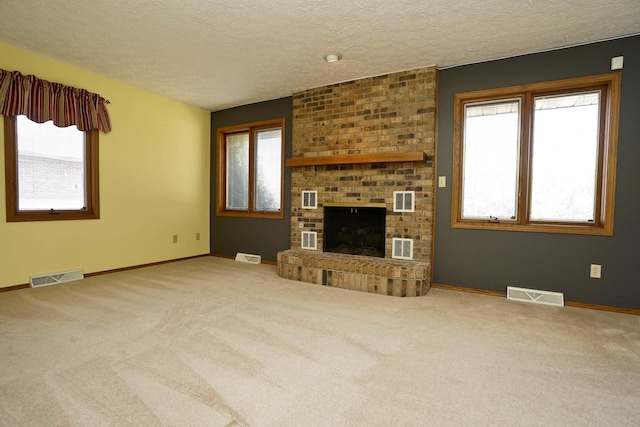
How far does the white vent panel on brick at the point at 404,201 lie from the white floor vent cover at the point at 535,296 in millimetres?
1348

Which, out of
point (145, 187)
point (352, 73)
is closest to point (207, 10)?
point (352, 73)

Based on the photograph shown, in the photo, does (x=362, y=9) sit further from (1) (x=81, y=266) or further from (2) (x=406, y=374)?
(1) (x=81, y=266)

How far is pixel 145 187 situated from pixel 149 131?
0.82 meters

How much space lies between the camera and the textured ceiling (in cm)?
251

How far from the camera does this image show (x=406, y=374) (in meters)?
1.84

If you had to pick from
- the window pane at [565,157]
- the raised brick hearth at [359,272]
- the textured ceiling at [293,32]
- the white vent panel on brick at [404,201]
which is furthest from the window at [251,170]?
the window pane at [565,157]

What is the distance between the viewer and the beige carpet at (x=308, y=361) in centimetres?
149

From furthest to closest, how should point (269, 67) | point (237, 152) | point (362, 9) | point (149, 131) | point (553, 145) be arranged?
point (237, 152)
point (149, 131)
point (269, 67)
point (553, 145)
point (362, 9)

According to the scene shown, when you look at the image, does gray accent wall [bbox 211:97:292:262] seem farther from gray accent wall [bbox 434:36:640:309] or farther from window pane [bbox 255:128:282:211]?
gray accent wall [bbox 434:36:640:309]

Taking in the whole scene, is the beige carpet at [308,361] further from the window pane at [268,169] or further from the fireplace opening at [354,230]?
the window pane at [268,169]

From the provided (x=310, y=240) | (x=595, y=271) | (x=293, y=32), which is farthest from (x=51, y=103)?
(x=595, y=271)

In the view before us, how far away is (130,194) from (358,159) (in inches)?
126

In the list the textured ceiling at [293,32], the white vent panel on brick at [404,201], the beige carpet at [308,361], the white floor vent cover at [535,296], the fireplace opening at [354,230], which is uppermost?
the textured ceiling at [293,32]

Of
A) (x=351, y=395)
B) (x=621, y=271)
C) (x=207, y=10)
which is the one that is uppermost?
(x=207, y=10)
